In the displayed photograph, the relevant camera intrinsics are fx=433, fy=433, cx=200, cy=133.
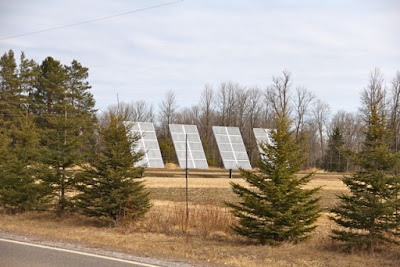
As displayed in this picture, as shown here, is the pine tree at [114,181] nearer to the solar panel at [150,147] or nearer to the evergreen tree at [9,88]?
the solar panel at [150,147]

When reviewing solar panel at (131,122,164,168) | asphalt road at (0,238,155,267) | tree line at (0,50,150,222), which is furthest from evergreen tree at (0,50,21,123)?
asphalt road at (0,238,155,267)

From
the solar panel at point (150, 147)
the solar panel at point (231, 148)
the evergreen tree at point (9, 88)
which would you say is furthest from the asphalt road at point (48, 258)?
the evergreen tree at point (9, 88)

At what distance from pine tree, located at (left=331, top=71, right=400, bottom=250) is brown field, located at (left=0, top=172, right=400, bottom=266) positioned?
0.36 m

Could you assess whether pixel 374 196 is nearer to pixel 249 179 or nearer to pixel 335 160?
pixel 249 179

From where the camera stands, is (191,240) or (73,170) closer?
(191,240)

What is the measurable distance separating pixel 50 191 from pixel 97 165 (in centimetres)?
284

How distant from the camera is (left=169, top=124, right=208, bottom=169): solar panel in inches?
1325

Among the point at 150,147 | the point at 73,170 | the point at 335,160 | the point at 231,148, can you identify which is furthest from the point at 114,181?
the point at 335,160

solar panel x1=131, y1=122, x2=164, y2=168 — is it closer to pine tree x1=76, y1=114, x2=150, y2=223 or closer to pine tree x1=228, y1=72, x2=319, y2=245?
pine tree x1=76, y1=114, x2=150, y2=223

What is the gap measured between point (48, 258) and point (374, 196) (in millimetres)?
7003

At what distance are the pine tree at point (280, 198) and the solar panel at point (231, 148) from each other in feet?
77.5

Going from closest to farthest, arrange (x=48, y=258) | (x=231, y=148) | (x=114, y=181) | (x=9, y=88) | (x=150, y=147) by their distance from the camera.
Answer: (x=48, y=258) → (x=114, y=181) → (x=150, y=147) → (x=231, y=148) → (x=9, y=88)

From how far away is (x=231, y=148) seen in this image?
36.8 meters

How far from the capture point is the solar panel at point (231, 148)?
35.3m
